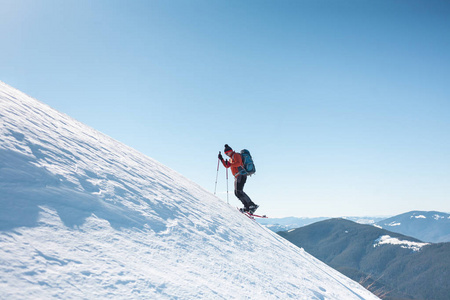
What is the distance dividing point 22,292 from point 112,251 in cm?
106

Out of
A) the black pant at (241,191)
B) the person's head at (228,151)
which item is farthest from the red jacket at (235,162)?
the black pant at (241,191)

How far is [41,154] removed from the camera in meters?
4.40

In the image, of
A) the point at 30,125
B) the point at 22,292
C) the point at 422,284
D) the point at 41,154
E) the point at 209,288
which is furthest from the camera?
the point at 422,284

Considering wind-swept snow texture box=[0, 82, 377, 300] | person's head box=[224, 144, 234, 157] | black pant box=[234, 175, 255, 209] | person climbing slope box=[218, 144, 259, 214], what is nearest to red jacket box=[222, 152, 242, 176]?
person climbing slope box=[218, 144, 259, 214]

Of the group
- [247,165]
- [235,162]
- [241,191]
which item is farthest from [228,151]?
[241,191]

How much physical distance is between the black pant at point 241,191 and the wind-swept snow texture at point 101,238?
3551mm

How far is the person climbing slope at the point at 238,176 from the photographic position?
9750 mm

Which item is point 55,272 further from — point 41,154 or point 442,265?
point 442,265

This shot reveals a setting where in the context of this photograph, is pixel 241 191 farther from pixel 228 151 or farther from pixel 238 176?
pixel 228 151

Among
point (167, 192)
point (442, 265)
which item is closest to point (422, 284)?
point (442, 265)

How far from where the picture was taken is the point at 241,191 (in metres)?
9.96

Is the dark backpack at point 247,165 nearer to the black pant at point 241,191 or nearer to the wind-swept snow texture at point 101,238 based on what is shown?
the black pant at point 241,191

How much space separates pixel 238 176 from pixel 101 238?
22.7 feet

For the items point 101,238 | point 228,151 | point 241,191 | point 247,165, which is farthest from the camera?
point 241,191
